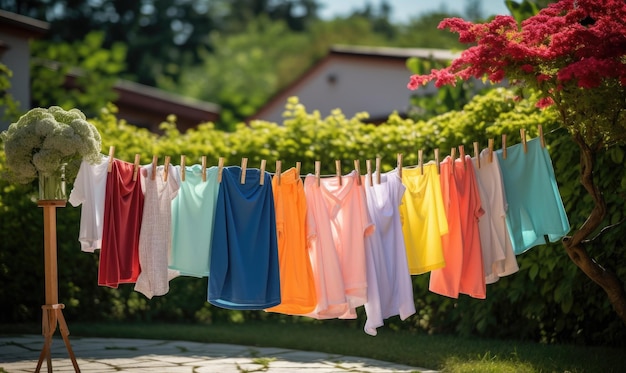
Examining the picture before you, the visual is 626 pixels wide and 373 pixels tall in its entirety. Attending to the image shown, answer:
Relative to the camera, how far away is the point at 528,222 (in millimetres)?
5566

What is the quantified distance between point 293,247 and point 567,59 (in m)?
2.06

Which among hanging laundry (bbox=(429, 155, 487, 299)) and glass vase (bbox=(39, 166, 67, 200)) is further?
hanging laundry (bbox=(429, 155, 487, 299))

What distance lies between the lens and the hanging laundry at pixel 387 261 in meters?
5.38

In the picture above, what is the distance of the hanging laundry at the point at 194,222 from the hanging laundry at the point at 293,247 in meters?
0.43

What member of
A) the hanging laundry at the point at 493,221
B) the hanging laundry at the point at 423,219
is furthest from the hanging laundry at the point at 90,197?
the hanging laundry at the point at 493,221

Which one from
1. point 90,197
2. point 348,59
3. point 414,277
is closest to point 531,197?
point 414,277

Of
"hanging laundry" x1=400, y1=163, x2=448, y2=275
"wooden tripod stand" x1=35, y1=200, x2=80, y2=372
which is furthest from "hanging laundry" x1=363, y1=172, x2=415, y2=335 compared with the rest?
"wooden tripod stand" x1=35, y1=200, x2=80, y2=372

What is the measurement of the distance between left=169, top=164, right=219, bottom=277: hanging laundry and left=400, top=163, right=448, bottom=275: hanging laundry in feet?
4.25

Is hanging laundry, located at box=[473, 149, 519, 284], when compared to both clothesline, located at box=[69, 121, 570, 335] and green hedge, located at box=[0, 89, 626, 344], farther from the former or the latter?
green hedge, located at box=[0, 89, 626, 344]

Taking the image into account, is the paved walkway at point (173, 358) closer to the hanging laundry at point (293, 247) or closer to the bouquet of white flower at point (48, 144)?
the hanging laundry at point (293, 247)

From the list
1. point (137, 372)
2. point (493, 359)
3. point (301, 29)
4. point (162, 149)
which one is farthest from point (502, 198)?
point (301, 29)

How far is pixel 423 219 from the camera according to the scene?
558cm

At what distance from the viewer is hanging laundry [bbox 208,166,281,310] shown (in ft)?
17.1

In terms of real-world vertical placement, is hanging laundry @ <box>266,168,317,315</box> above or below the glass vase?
below
